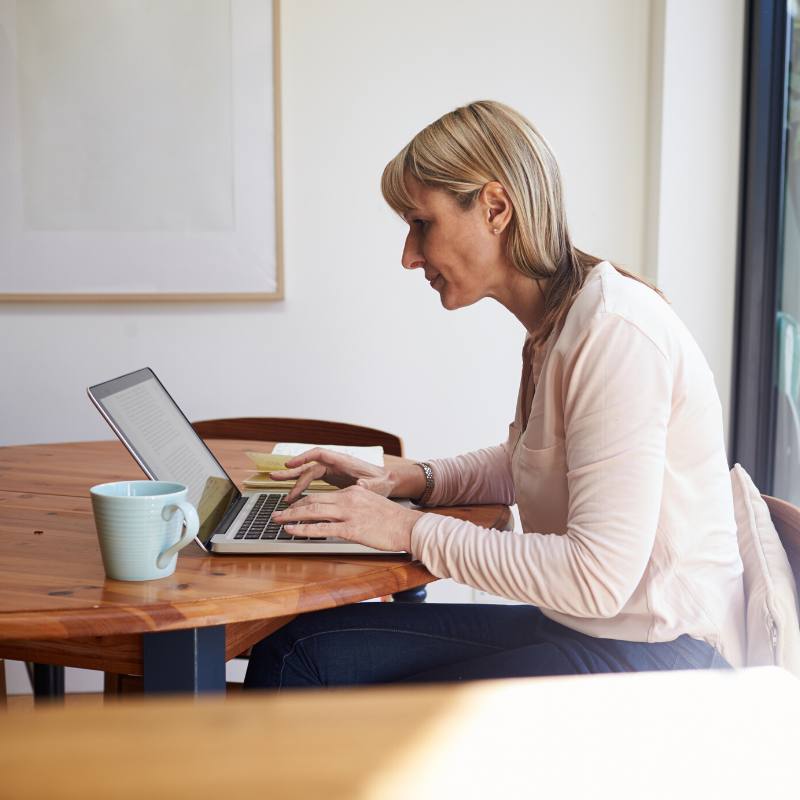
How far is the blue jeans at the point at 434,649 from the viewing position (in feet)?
3.01

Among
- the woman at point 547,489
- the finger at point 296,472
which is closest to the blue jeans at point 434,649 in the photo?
the woman at point 547,489

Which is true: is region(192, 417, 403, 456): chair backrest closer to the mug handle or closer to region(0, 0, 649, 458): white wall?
region(0, 0, 649, 458): white wall

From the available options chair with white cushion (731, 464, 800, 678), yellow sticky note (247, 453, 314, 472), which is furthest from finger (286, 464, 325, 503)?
chair with white cushion (731, 464, 800, 678)

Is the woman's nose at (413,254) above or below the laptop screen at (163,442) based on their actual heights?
above

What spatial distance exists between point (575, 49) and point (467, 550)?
6.10 feet

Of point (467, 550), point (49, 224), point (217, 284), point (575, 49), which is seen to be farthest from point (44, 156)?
point (467, 550)

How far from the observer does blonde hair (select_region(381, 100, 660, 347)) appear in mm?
1022

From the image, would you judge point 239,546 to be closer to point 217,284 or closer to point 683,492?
point 683,492

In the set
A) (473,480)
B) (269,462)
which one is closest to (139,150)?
(269,462)

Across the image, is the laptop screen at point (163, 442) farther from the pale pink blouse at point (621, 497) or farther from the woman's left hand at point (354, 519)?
the pale pink blouse at point (621, 497)

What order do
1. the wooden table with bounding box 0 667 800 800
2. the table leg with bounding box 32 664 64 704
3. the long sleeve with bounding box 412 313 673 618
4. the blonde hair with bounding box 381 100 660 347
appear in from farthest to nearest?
the table leg with bounding box 32 664 64 704
the blonde hair with bounding box 381 100 660 347
the long sleeve with bounding box 412 313 673 618
the wooden table with bounding box 0 667 800 800

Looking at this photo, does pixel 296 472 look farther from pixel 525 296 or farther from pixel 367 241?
pixel 367 241

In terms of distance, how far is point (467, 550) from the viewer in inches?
34.3

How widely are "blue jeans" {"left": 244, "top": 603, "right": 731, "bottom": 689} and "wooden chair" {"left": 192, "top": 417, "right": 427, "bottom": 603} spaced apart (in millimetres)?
723
